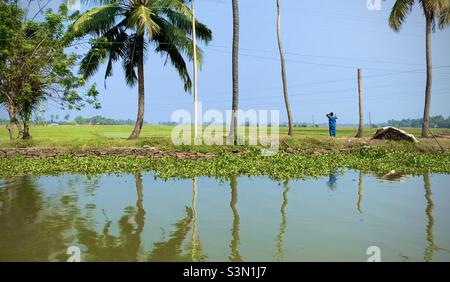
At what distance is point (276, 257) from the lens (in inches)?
238

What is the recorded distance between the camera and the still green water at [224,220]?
634 centimetres

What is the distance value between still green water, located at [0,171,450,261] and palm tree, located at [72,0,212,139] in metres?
15.4

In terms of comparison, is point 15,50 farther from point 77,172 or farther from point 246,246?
point 246,246

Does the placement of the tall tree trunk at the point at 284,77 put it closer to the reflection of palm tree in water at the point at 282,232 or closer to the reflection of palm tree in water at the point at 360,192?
the reflection of palm tree in water at the point at 360,192

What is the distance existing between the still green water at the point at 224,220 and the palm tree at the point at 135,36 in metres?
15.4

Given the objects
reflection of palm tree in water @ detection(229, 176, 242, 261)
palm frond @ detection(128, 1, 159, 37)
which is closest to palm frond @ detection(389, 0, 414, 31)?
palm frond @ detection(128, 1, 159, 37)

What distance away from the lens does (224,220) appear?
827 centimetres

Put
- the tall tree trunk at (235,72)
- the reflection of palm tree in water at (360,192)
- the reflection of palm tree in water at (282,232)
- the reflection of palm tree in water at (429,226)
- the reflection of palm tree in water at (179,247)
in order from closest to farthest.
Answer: the reflection of palm tree in water at (179,247) < the reflection of palm tree in water at (282,232) < the reflection of palm tree in water at (429,226) < the reflection of palm tree in water at (360,192) < the tall tree trunk at (235,72)

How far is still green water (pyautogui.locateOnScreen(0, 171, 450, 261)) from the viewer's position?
6340 millimetres

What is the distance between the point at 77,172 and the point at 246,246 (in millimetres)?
10621

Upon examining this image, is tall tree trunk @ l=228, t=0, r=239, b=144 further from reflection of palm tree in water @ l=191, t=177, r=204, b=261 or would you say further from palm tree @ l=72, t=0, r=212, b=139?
reflection of palm tree in water @ l=191, t=177, r=204, b=261

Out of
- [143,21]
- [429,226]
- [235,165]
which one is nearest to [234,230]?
[429,226]

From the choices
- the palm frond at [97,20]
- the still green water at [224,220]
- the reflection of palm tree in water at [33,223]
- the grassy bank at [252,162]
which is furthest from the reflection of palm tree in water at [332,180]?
the palm frond at [97,20]

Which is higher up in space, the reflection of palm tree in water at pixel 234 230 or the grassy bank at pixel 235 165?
the grassy bank at pixel 235 165
